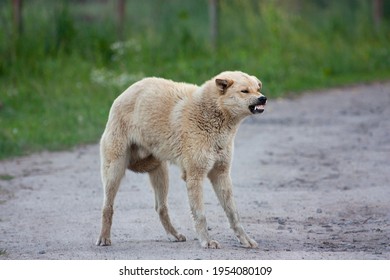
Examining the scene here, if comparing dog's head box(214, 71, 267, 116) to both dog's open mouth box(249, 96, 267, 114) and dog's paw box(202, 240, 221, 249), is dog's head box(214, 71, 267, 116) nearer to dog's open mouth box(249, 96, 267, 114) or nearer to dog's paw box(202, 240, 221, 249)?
dog's open mouth box(249, 96, 267, 114)

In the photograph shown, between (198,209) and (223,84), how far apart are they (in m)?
1.05

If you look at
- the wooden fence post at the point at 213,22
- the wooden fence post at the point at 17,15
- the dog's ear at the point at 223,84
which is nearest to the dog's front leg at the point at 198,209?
the dog's ear at the point at 223,84

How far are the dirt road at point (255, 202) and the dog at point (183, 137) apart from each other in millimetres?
334

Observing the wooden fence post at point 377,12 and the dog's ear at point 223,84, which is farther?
the wooden fence post at point 377,12

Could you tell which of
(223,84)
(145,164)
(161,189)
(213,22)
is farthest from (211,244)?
(213,22)

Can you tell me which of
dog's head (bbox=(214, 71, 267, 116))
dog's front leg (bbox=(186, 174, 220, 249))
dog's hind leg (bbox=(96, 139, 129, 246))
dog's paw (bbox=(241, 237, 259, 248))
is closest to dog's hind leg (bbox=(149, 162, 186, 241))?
dog's hind leg (bbox=(96, 139, 129, 246))

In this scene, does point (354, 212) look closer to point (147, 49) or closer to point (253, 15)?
point (147, 49)

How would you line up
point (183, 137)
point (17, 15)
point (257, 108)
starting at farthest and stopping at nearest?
point (17, 15) < point (183, 137) < point (257, 108)

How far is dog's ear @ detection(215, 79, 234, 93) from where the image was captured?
7.61m

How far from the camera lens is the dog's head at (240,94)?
24.6 ft

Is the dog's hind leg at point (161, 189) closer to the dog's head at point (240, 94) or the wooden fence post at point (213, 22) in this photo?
the dog's head at point (240, 94)

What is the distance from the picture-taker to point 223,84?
7637 mm

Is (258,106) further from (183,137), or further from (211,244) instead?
(211,244)

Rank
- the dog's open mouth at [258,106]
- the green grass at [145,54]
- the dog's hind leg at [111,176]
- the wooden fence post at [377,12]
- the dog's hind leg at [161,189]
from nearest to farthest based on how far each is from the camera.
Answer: the dog's open mouth at [258,106] → the dog's hind leg at [111,176] → the dog's hind leg at [161,189] → the green grass at [145,54] → the wooden fence post at [377,12]
